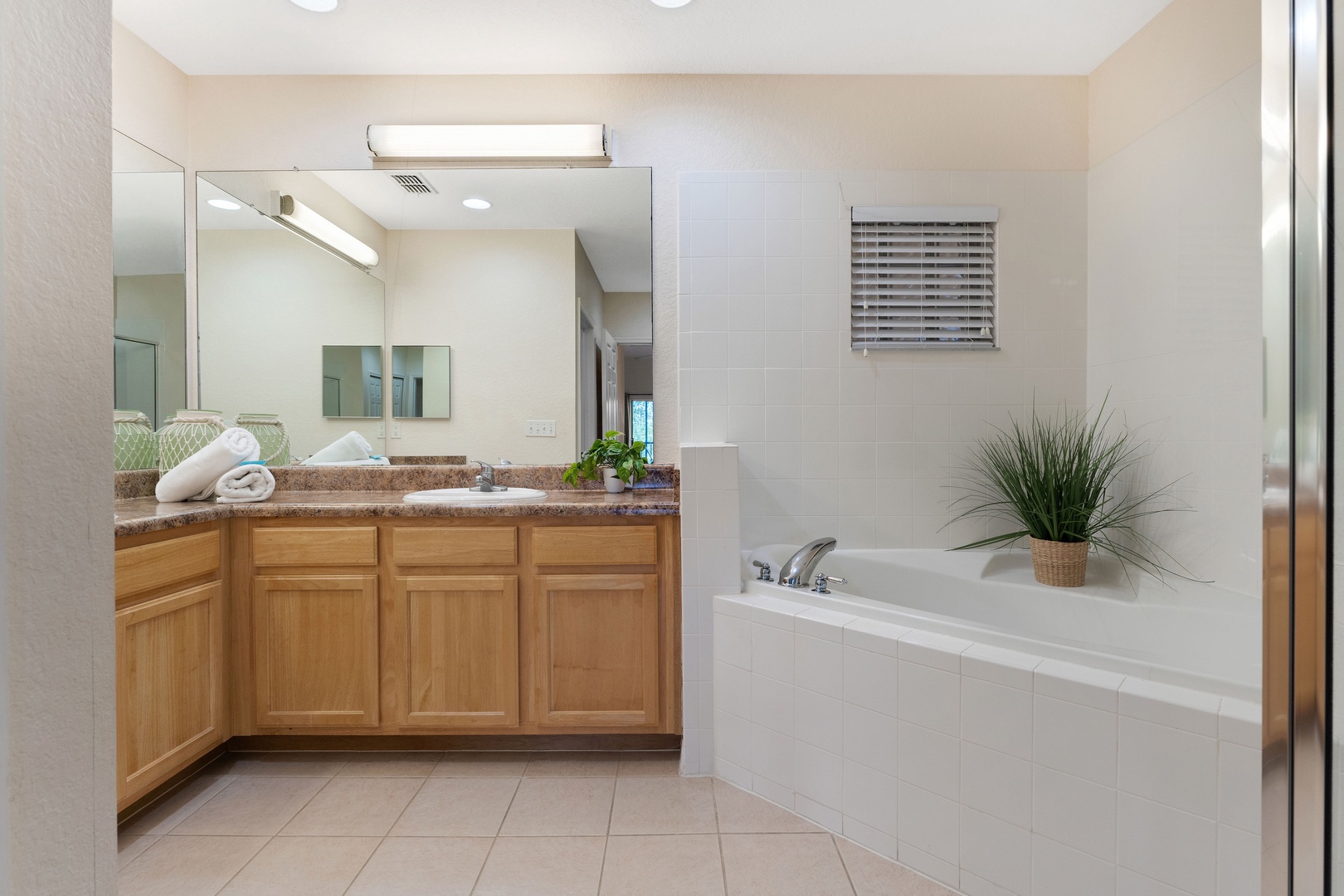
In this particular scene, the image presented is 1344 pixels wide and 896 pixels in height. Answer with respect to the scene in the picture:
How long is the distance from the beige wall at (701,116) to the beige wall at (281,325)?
0.34 meters

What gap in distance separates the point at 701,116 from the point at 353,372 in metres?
1.64

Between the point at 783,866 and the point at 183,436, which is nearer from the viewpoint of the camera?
the point at 783,866

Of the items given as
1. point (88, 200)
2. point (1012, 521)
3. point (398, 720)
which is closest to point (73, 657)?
point (88, 200)

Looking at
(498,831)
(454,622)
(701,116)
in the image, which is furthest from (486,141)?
(498,831)

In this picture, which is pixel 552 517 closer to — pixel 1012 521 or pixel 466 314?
pixel 466 314

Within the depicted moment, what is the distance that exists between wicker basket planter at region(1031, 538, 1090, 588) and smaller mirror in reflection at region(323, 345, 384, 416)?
2.43 metres

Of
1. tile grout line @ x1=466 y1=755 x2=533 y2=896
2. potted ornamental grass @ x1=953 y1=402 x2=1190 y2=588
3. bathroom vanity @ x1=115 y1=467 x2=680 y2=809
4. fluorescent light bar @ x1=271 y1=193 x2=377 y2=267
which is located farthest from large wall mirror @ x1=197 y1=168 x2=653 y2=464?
potted ornamental grass @ x1=953 y1=402 x2=1190 y2=588

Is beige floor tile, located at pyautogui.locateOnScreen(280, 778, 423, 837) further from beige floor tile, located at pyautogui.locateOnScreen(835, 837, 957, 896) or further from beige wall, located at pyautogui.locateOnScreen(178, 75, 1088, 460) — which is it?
beige wall, located at pyautogui.locateOnScreen(178, 75, 1088, 460)

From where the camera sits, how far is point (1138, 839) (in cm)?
126

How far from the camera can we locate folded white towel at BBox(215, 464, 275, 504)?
7.05 ft

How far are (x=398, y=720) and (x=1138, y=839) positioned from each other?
1.92m

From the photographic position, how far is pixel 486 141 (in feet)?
8.24

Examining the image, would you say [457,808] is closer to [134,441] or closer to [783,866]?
[783,866]

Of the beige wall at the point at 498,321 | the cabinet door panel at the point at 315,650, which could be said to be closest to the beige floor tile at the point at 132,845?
the cabinet door panel at the point at 315,650
